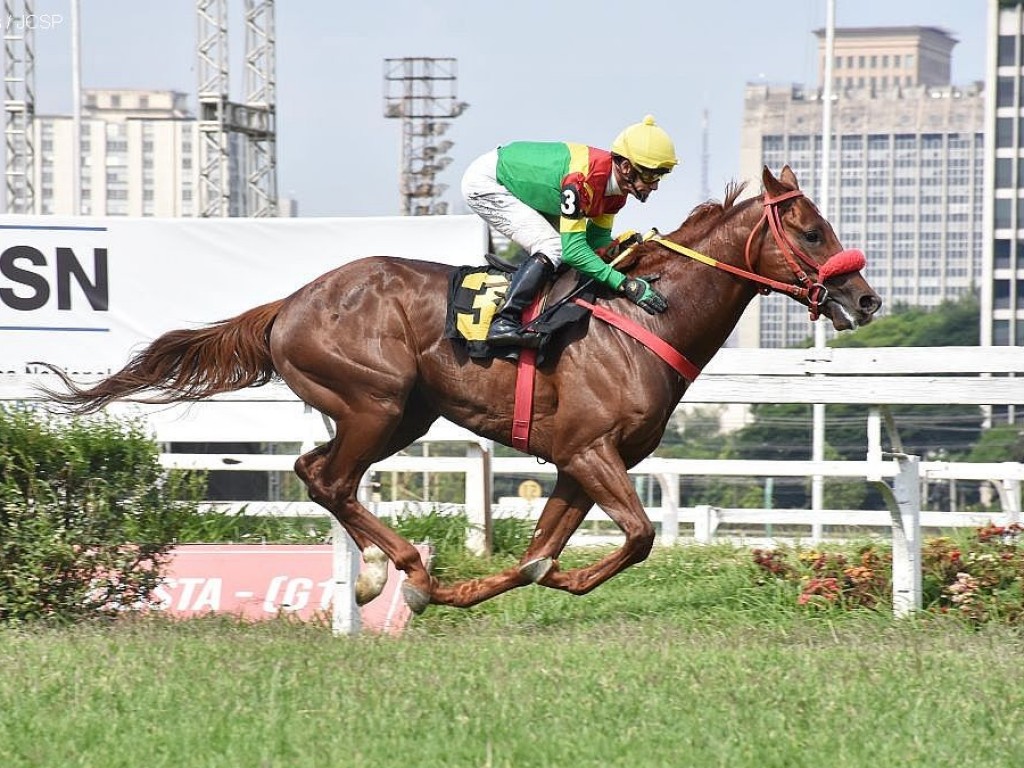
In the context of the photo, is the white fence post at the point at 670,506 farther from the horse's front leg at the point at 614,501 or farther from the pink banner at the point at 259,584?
the horse's front leg at the point at 614,501

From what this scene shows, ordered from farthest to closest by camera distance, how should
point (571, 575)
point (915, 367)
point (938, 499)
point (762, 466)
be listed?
point (938, 499) < point (762, 466) < point (915, 367) < point (571, 575)

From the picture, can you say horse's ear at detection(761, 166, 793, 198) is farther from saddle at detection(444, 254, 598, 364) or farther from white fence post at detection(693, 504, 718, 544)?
white fence post at detection(693, 504, 718, 544)

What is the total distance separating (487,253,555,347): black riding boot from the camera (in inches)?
238

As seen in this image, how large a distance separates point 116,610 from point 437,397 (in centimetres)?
162

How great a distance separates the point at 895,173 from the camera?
550 ft

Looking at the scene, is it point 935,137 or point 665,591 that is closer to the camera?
point 665,591

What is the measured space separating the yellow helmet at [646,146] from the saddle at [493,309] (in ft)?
1.76

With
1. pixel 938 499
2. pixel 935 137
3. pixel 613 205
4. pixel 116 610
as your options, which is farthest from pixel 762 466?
pixel 935 137

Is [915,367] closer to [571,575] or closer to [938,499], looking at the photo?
[571,575]

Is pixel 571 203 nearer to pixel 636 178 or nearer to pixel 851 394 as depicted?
pixel 636 178

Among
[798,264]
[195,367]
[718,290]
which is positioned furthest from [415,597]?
[798,264]

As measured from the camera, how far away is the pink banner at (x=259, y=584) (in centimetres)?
675

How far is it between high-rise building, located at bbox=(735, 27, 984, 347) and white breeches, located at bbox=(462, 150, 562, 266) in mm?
155667

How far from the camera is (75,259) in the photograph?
995 cm
